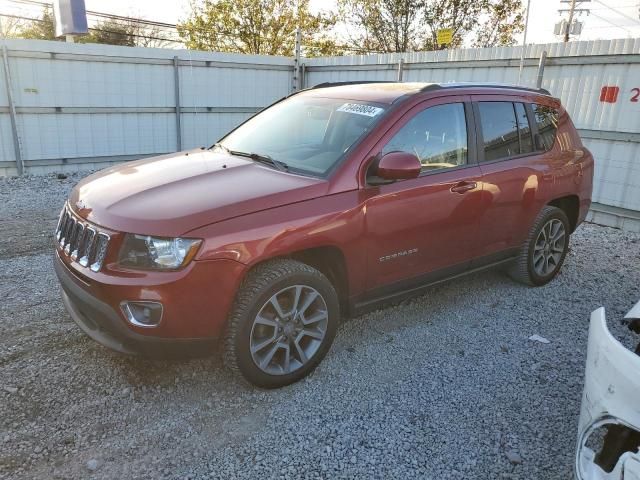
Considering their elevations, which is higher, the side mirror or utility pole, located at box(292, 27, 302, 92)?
utility pole, located at box(292, 27, 302, 92)

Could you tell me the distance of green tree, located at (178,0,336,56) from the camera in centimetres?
2083

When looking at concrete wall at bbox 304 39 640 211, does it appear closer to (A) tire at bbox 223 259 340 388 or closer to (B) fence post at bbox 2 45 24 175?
(A) tire at bbox 223 259 340 388

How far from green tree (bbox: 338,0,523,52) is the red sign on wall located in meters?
13.5

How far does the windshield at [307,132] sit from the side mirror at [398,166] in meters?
0.30

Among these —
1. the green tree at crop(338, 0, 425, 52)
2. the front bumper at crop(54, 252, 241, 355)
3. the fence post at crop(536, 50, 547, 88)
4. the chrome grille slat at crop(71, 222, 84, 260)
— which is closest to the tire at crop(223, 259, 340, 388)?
the front bumper at crop(54, 252, 241, 355)

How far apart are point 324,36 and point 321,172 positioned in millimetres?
20459

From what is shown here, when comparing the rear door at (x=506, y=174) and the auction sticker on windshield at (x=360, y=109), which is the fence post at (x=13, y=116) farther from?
the rear door at (x=506, y=174)

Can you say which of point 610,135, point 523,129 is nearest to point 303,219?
point 523,129

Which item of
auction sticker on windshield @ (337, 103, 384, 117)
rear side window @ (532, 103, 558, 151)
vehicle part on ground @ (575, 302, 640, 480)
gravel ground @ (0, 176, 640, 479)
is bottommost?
gravel ground @ (0, 176, 640, 479)

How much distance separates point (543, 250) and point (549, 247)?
0.33ft

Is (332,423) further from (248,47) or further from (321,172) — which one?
(248,47)

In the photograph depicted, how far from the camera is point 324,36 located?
2189cm

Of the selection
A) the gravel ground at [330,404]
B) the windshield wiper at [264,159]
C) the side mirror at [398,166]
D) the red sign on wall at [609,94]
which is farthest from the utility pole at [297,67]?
the side mirror at [398,166]

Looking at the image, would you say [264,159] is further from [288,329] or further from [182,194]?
[288,329]
